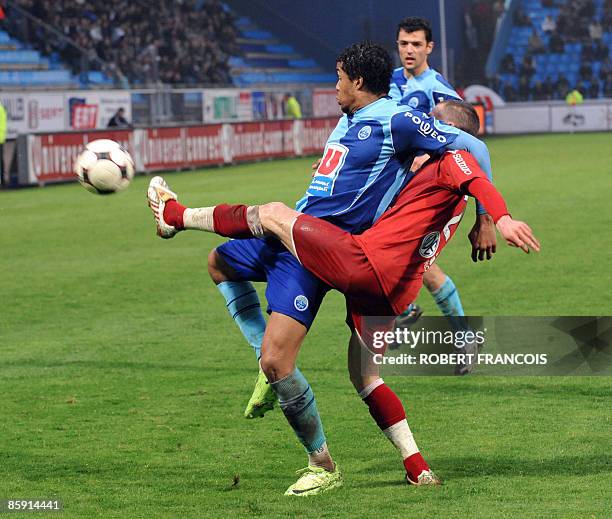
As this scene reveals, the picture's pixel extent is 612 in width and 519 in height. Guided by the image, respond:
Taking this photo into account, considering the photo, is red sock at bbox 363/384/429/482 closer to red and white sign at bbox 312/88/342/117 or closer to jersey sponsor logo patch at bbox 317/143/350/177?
jersey sponsor logo patch at bbox 317/143/350/177

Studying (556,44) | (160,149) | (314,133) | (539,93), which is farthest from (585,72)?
(160,149)

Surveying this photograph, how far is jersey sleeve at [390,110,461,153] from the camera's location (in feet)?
16.5

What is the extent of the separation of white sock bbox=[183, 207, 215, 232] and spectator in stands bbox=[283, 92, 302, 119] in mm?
30208

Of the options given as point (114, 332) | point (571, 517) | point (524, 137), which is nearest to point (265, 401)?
point (571, 517)

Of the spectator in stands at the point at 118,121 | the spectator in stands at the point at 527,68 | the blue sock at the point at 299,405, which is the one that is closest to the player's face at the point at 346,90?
the blue sock at the point at 299,405

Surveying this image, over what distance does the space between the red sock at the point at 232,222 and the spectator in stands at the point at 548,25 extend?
48.4m

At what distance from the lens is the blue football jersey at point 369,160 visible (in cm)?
507

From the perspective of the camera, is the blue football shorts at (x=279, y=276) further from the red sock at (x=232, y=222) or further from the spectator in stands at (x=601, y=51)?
the spectator in stands at (x=601, y=51)

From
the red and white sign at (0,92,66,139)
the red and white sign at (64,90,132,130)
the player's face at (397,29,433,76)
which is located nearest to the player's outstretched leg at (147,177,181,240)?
the player's face at (397,29,433,76)

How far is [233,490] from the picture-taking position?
16.6 feet

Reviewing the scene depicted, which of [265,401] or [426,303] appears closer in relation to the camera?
[265,401]

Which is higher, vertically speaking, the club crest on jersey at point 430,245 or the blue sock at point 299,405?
the club crest on jersey at point 430,245

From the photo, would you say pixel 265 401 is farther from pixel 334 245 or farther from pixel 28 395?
pixel 28 395

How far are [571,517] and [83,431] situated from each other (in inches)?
111
